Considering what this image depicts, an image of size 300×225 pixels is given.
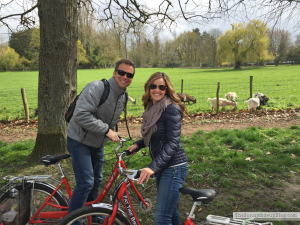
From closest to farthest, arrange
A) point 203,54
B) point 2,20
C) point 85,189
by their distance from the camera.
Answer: point 85,189 → point 2,20 → point 203,54

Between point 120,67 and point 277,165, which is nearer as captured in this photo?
point 120,67

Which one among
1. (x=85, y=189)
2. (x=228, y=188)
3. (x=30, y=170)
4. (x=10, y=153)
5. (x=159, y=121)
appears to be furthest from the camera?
(x=10, y=153)

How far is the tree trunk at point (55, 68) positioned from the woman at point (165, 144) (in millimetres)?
2609

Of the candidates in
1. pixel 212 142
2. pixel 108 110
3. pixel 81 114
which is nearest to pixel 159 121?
pixel 108 110

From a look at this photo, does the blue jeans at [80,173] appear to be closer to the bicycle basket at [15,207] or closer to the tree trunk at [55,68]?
the bicycle basket at [15,207]

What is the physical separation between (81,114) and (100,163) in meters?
0.90

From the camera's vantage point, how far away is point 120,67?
265cm

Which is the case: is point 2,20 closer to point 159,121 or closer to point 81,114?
point 81,114

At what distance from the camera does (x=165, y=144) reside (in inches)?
89.0

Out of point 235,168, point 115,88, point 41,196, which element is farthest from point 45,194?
point 235,168

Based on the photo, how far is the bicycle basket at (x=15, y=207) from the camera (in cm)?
265

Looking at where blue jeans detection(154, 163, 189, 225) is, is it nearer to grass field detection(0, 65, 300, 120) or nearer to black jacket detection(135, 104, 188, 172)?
black jacket detection(135, 104, 188, 172)

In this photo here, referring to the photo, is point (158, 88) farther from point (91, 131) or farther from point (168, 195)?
point (168, 195)

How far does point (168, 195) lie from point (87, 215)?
0.79m
